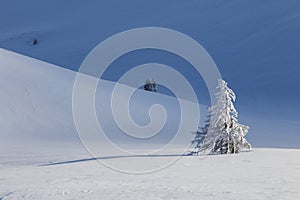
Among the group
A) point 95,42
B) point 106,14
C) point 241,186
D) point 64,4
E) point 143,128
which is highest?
point 64,4

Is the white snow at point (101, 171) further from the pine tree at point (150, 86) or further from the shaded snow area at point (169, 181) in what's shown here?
the pine tree at point (150, 86)

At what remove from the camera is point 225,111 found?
16.2 meters

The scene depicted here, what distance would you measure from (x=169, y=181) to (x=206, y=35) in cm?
6390

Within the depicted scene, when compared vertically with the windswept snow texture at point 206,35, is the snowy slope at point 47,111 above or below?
below

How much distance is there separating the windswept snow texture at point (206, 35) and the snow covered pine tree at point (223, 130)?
20350mm

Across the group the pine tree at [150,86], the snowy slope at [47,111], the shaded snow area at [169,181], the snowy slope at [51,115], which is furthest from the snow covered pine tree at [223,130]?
the pine tree at [150,86]

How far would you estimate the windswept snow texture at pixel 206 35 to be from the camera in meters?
50.3

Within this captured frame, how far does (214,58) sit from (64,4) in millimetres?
63957

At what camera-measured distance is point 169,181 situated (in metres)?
11.5

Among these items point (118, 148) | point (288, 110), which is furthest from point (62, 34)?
point (118, 148)

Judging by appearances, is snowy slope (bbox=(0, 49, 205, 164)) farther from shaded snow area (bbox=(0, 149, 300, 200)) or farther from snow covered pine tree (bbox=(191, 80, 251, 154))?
snow covered pine tree (bbox=(191, 80, 251, 154))

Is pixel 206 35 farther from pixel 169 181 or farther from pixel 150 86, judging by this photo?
pixel 169 181

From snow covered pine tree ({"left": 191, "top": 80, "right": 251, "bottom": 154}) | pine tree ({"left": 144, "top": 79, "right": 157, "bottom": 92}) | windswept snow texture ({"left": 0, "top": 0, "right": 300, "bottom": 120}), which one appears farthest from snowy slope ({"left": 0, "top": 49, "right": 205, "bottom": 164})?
windswept snow texture ({"left": 0, "top": 0, "right": 300, "bottom": 120})

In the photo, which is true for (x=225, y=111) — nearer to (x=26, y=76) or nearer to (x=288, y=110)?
(x=26, y=76)
